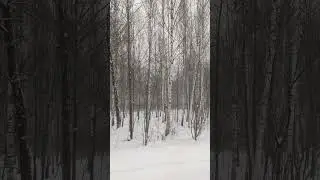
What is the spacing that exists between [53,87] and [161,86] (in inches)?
375

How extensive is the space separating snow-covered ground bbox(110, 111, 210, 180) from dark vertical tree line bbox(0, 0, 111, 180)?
2.70 meters

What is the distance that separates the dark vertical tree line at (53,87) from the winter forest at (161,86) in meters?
2.77

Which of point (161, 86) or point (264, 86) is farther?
point (161, 86)

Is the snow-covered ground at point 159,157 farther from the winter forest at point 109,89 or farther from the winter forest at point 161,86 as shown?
the winter forest at point 109,89

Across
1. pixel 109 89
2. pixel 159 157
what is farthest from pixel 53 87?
pixel 159 157

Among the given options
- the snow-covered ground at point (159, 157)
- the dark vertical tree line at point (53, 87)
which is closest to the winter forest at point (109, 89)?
the dark vertical tree line at point (53, 87)

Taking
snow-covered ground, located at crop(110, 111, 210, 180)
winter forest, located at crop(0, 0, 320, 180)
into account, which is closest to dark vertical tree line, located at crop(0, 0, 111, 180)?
winter forest, located at crop(0, 0, 320, 180)

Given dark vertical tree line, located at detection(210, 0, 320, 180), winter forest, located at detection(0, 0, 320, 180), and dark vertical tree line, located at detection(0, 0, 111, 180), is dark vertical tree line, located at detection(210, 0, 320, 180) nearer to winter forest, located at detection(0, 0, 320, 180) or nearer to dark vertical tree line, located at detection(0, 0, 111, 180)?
winter forest, located at detection(0, 0, 320, 180)

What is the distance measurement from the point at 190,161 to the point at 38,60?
4.78 meters

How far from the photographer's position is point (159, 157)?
743cm

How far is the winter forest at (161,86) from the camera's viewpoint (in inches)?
255

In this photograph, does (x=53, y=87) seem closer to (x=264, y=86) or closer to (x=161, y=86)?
(x=264, y=86)

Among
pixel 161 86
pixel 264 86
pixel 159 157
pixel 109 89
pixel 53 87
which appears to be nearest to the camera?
pixel 53 87

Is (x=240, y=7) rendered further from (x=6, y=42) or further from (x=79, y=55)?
(x=6, y=42)
